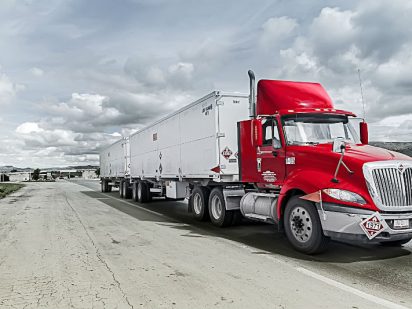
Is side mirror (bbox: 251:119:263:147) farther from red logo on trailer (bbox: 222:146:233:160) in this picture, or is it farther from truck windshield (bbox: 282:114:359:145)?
red logo on trailer (bbox: 222:146:233:160)

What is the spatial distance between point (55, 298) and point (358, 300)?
3589mm

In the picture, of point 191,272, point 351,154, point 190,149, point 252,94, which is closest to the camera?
point 191,272

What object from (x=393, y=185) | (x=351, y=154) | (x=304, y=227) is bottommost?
(x=304, y=227)

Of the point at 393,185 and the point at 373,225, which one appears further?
the point at 393,185

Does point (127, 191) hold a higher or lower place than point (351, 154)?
lower

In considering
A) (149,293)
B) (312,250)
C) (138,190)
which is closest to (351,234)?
(312,250)

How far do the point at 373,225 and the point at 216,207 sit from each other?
521 centimetres

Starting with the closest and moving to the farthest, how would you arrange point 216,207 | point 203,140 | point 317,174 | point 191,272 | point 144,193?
point 191,272 < point 317,174 < point 216,207 < point 203,140 < point 144,193

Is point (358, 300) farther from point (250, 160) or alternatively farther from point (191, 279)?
point (250, 160)

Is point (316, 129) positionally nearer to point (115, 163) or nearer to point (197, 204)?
point (197, 204)

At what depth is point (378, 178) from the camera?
6.20m

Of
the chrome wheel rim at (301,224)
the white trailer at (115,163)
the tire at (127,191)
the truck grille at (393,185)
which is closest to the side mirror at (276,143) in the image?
the chrome wheel rim at (301,224)

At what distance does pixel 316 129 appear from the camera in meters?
7.82

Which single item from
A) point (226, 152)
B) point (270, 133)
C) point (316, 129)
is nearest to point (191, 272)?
point (270, 133)
